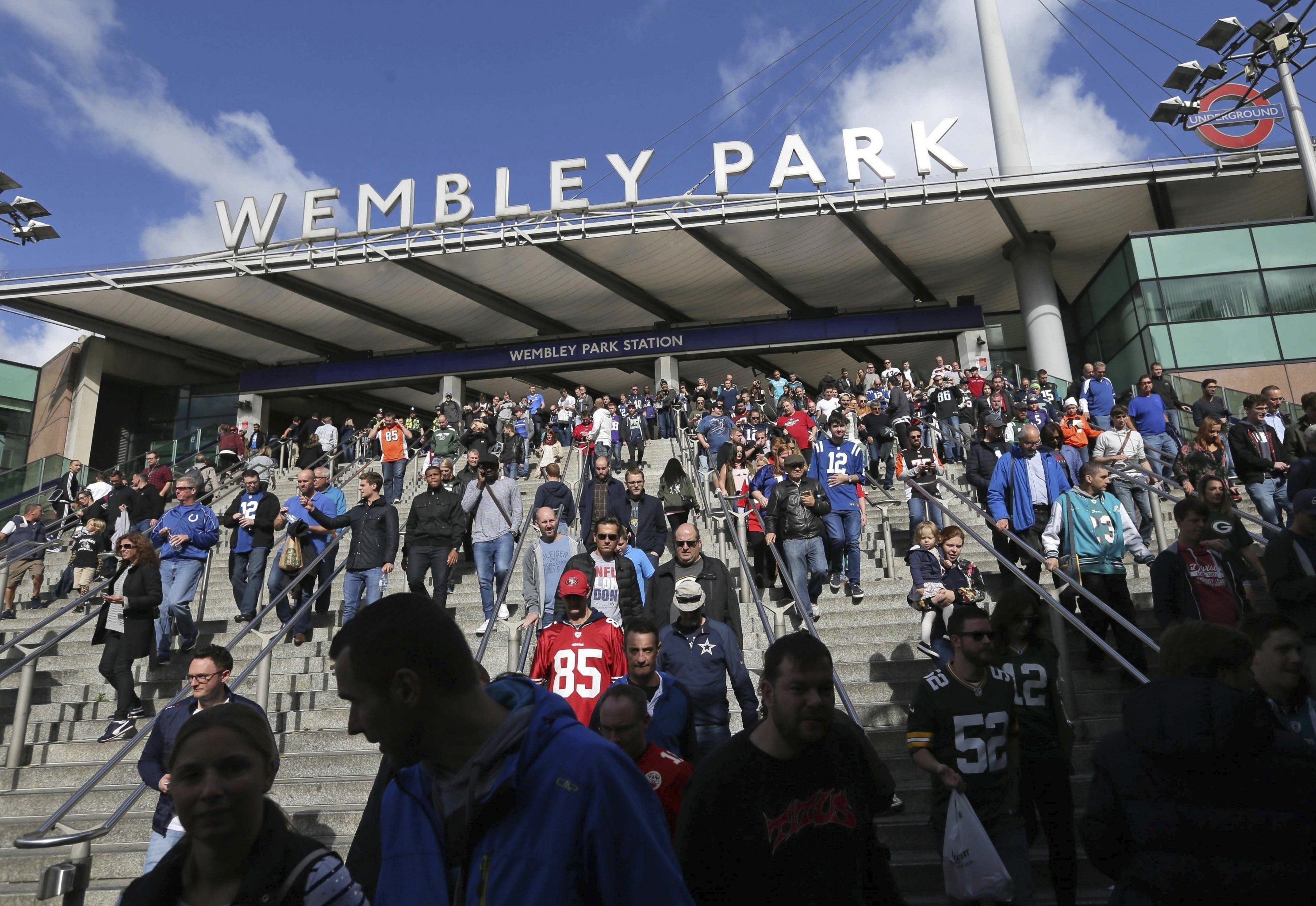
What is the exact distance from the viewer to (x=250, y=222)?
2458cm

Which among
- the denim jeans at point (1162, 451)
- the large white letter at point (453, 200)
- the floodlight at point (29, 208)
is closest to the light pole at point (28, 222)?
the floodlight at point (29, 208)

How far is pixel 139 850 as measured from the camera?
5.14 metres

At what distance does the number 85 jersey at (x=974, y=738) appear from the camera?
3711 millimetres

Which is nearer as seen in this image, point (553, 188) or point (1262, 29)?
point (1262, 29)

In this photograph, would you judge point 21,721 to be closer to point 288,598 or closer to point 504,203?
point 288,598

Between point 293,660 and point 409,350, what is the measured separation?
23.9 m

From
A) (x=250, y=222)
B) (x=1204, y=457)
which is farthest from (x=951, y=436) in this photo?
(x=250, y=222)

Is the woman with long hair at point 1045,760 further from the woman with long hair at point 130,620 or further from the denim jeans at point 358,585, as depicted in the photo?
the woman with long hair at point 130,620

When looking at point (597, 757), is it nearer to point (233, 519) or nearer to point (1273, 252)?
point (233, 519)

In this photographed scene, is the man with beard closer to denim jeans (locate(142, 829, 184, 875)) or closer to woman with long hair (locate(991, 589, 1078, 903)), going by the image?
woman with long hair (locate(991, 589, 1078, 903))

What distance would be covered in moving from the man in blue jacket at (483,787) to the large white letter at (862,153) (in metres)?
23.0

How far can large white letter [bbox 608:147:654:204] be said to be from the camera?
23906 millimetres

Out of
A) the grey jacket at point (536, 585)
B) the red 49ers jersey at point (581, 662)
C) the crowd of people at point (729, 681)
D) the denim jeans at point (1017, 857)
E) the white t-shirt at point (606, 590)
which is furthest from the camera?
the grey jacket at point (536, 585)

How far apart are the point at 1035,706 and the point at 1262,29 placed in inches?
447
